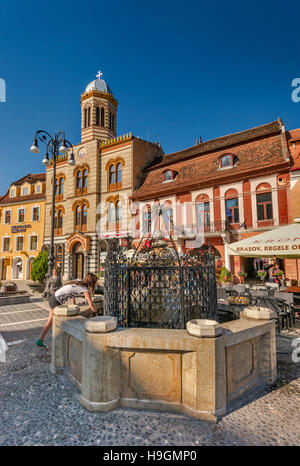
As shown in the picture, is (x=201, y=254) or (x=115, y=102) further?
(x=115, y=102)

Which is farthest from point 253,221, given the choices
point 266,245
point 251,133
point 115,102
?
point 115,102

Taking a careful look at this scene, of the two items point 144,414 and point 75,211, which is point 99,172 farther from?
point 144,414

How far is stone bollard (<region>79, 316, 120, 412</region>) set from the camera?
302 cm

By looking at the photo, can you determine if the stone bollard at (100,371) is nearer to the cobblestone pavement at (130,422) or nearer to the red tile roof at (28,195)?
the cobblestone pavement at (130,422)

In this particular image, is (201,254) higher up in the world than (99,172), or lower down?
lower down

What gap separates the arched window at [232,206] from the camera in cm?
1736

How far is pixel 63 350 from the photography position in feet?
13.4

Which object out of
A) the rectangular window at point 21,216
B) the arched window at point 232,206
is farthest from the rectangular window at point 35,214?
the arched window at point 232,206

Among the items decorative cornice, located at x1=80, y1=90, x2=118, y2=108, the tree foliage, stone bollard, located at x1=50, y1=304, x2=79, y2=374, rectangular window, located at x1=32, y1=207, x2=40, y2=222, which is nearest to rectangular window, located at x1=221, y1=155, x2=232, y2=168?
the tree foliage

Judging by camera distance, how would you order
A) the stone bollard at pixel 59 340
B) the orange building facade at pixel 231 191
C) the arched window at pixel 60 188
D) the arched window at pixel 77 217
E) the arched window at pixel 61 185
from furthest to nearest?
the arched window at pixel 61 185 → the arched window at pixel 60 188 → the arched window at pixel 77 217 → the orange building facade at pixel 231 191 → the stone bollard at pixel 59 340

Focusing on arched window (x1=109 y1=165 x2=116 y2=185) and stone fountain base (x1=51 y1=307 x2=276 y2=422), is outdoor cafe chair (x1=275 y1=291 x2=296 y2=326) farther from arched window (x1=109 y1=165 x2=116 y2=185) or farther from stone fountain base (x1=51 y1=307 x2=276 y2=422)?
arched window (x1=109 y1=165 x2=116 y2=185)

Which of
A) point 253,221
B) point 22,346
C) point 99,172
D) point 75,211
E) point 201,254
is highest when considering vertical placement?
point 99,172

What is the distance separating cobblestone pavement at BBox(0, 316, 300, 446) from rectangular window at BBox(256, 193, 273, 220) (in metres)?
13.9
